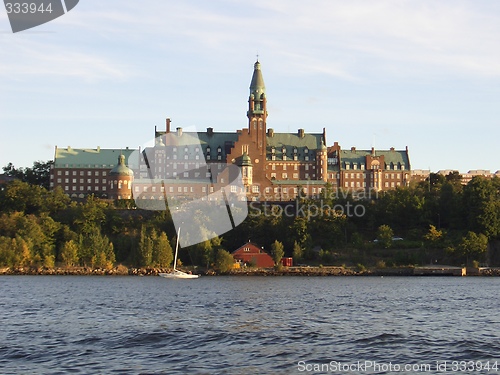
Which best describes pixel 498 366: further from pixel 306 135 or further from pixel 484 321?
pixel 306 135

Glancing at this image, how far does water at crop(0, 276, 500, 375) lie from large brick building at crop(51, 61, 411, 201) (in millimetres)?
70093

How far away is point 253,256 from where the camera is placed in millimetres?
105750

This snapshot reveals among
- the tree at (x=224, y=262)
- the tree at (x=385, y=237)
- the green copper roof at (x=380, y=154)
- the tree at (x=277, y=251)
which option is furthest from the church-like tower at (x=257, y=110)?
the tree at (x=224, y=262)

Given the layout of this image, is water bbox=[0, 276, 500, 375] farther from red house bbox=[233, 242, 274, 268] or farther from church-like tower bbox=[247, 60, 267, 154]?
church-like tower bbox=[247, 60, 267, 154]

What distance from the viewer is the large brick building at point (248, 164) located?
14212 cm

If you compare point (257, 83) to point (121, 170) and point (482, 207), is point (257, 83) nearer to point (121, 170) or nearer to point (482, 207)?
point (121, 170)

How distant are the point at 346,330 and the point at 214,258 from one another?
6093cm

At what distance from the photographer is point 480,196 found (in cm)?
11419

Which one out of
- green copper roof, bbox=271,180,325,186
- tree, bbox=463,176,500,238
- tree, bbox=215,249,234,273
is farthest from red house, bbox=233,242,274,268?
green copper roof, bbox=271,180,325,186

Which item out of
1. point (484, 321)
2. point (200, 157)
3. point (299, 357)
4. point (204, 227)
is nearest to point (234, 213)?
point (204, 227)

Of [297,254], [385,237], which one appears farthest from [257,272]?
[385,237]

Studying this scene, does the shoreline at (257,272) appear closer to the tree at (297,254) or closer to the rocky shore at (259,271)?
the rocky shore at (259,271)

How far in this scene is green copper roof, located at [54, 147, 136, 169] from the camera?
154 metres

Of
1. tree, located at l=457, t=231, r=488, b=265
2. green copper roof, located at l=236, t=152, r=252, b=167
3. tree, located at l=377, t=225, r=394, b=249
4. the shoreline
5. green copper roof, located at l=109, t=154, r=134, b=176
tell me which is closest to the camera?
the shoreline
